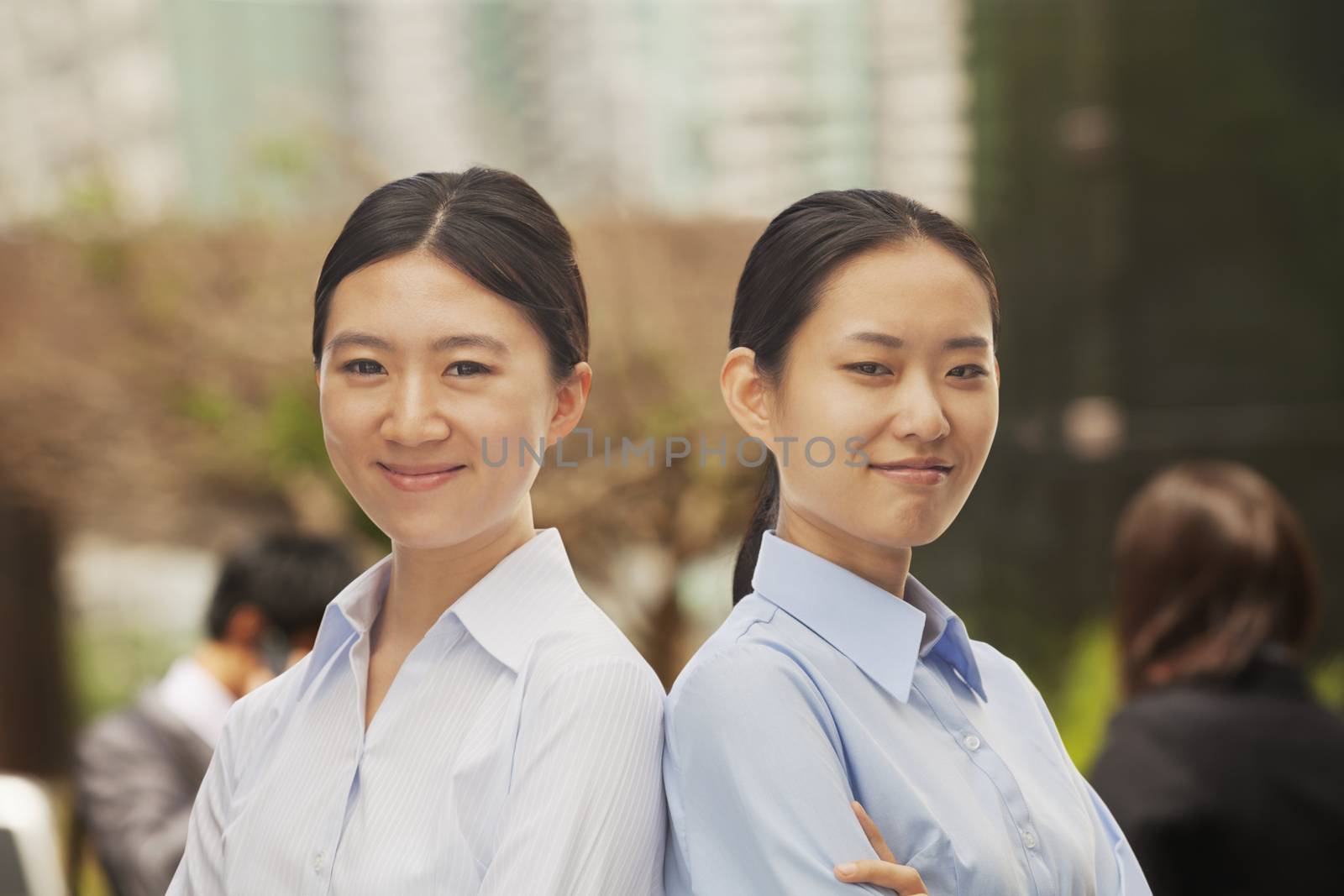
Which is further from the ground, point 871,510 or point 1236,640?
point 871,510

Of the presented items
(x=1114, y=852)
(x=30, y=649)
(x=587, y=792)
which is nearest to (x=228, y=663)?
(x=587, y=792)

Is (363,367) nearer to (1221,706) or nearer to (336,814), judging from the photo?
(336,814)

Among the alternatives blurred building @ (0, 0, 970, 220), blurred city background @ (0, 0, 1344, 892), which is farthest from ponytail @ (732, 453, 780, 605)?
blurred building @ (0, 0, 970, 220)

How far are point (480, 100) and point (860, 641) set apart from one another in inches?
207

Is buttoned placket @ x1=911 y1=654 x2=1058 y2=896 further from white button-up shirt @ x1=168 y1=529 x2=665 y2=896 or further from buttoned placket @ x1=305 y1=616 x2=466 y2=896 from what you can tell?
buttoned placket @ x1=305 y1=616 x2=466 y2=896

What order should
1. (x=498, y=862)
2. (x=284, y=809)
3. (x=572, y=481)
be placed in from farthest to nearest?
(x=572, y=481), (x=284, y=809), (x=498, y=862)

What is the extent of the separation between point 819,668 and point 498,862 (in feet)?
1.11

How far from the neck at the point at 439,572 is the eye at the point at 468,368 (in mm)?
164

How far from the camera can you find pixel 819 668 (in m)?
1.30

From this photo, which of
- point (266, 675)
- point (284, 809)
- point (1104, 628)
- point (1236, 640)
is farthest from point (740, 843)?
point (1104, 628)

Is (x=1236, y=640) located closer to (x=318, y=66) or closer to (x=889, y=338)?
(x=889, y=338)

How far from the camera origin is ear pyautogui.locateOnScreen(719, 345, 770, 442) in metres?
1.37

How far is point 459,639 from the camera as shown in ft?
4.51

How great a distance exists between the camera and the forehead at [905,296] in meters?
1.27
